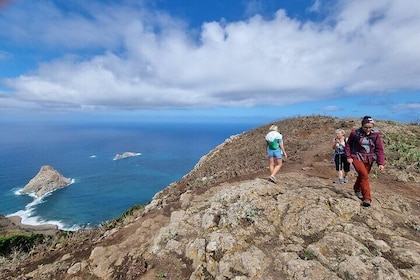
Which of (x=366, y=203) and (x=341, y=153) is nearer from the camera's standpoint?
(x=366, y=203)

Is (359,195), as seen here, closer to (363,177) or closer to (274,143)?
(363,177)

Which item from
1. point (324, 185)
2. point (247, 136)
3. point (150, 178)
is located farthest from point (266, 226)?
point (150, 178)

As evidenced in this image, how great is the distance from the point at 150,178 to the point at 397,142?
381 ft

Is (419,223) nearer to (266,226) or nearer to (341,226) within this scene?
(341,226)

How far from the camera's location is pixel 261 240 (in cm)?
802

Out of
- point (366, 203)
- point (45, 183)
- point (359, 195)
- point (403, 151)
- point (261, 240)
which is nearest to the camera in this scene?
point (261, 240)

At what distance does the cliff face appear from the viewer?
686cm

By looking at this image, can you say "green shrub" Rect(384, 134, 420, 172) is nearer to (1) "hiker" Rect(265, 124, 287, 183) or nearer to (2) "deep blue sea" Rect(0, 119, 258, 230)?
(1) "hiker" Rect(265, 124, 287, 183)

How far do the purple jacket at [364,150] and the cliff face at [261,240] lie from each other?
5.64 ft

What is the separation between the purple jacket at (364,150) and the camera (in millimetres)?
9078

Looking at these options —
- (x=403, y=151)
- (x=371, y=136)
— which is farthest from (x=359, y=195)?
(x=403, y=151)

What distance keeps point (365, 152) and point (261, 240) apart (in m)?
5.11

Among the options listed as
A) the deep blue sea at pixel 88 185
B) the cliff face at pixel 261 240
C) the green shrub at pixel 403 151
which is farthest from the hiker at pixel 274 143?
the deep blue sea at pixel 88 185

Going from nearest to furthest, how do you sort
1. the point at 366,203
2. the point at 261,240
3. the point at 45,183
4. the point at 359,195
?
the point at 261,240 < the point at 366,203 < the point at 359,195 < the point at 45,183
